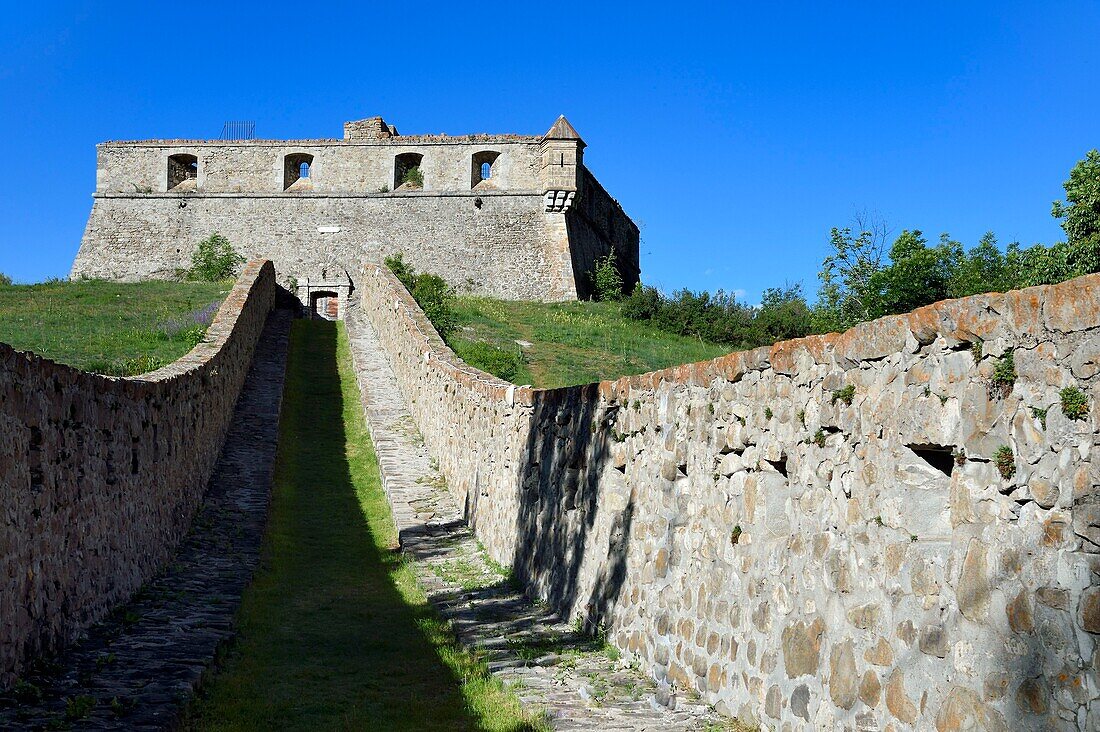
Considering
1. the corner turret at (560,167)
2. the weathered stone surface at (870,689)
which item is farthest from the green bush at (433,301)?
the weathered stone surface at (870,689)

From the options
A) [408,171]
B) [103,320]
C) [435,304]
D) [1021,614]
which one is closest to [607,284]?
[408,171]

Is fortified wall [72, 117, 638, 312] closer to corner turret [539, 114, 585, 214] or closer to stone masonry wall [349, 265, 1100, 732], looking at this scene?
corner turret [539, 114, 585, 214]

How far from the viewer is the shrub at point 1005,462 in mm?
3246

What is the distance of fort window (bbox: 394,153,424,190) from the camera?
145 feet

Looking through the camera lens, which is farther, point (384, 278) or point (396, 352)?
point (384, 278)

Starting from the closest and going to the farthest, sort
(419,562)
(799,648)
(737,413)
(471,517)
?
(799,648) < (737,413) < (419,562) < (471,517)

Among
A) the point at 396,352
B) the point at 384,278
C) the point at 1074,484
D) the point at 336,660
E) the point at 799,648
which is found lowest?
the point at 336,660

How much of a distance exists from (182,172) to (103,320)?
79.4 feet

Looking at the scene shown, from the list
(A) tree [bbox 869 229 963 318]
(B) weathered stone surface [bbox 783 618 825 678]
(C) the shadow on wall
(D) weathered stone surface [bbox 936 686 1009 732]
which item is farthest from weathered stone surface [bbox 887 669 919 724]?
(A) tree [bbox 869 229 963 318]

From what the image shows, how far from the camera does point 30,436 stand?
578 cm

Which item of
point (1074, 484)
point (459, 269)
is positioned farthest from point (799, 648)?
point (459, 269)

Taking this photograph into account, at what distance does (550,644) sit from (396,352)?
15.2 m

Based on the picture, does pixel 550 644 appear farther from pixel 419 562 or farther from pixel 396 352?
pixel 396 352

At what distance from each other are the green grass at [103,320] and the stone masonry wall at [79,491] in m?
5.14
